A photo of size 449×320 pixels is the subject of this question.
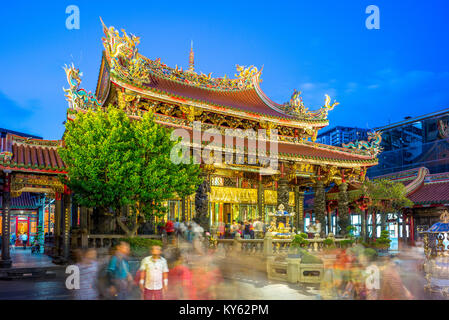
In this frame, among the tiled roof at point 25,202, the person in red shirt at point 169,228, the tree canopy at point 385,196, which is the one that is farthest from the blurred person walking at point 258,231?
the tiled roof at point 25,202

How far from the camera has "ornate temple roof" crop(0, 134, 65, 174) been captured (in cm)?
1541

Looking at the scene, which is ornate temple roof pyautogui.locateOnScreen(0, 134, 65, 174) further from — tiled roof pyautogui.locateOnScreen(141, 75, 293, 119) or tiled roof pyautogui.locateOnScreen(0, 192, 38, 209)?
tiled roof pyautogui.locateOnScreen(0, 192, 38, 209)

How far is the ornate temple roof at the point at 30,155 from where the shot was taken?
15.4m

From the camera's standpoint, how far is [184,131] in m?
22.8

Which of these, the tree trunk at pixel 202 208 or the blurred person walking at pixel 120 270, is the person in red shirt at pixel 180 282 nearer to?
the blurred person walking at pixel 120 270

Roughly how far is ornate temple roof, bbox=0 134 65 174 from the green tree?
727mm

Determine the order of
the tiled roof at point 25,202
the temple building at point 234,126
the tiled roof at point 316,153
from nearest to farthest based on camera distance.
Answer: the temple building at point 234,126
the tiled roof at point 316,153
the tiled roof at point 25,202

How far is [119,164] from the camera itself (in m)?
15.1

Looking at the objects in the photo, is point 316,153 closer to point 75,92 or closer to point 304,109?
point 304,109

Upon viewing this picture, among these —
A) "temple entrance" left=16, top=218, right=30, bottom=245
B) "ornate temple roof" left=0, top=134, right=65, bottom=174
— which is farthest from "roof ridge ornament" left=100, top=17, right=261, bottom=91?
"temple entrance" left=16, top=218, right=30, bottom=245

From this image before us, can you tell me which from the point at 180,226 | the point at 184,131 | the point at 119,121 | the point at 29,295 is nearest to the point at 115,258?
the point at 29,295

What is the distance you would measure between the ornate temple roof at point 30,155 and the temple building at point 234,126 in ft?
9.22
